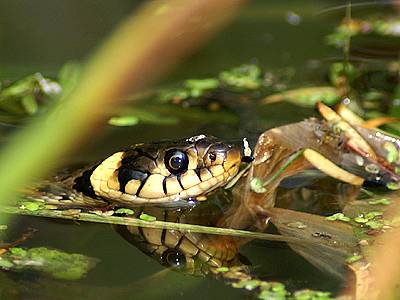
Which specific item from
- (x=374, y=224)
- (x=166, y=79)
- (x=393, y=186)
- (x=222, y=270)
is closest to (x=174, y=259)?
(x=222, y=270)

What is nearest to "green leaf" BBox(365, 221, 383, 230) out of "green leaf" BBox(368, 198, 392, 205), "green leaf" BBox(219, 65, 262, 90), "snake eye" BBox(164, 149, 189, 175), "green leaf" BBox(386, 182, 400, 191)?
"green leaf" BBox(368, 198, 392, 205)

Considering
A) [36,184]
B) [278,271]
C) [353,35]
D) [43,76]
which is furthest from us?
[353,35]

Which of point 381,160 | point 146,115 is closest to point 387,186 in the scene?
point 381,160

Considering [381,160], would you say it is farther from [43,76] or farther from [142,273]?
[43,76]

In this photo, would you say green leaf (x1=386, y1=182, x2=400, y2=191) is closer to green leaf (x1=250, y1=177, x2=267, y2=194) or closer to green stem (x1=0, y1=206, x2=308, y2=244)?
green leaf (x1=250, y1=177, x2=267, y2=194)

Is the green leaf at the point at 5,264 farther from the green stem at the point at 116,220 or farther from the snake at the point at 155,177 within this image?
the snake at the point at 155,177

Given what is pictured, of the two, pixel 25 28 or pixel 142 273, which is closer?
pixel 142 273
